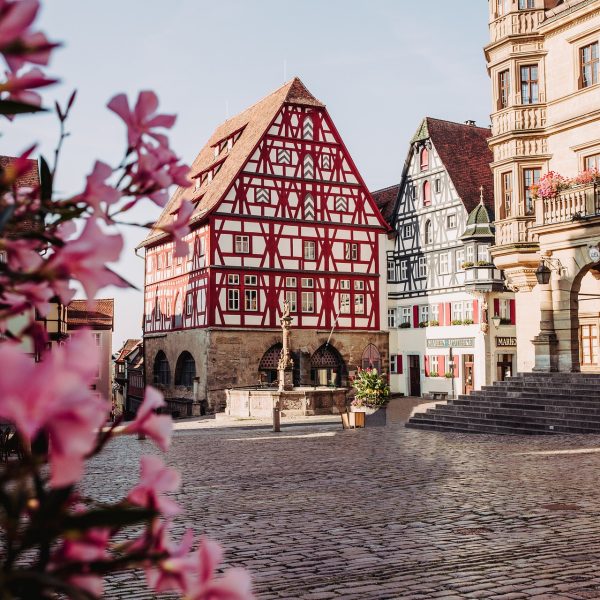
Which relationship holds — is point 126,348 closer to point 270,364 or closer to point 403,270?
point 403,270

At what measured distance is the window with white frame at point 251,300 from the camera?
39406mm

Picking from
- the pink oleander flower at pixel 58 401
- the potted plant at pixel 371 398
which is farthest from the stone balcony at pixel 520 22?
the pink oleander flower at pixel 58 401

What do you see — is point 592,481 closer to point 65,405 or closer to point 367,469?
point 367,469

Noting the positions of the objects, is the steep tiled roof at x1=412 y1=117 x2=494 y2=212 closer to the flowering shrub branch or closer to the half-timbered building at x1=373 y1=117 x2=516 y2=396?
the half-timbered building at x1=373 y1=117 x2=516 y2=396

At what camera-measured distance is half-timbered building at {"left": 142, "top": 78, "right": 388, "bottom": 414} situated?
38906 mm

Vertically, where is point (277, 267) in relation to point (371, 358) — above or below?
above

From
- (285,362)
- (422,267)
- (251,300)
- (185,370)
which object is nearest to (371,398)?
(285,362)

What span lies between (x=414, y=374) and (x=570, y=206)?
2482 cm

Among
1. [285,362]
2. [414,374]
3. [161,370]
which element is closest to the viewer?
[285,362]

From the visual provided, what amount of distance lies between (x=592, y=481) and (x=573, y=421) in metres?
9.10

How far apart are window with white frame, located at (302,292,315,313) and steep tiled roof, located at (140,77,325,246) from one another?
6.65 m

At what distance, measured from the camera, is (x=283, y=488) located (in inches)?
483

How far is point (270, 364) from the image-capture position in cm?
3991

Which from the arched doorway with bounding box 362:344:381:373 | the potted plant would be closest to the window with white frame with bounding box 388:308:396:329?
the arched doorway with bounding box 362:344:381:373
